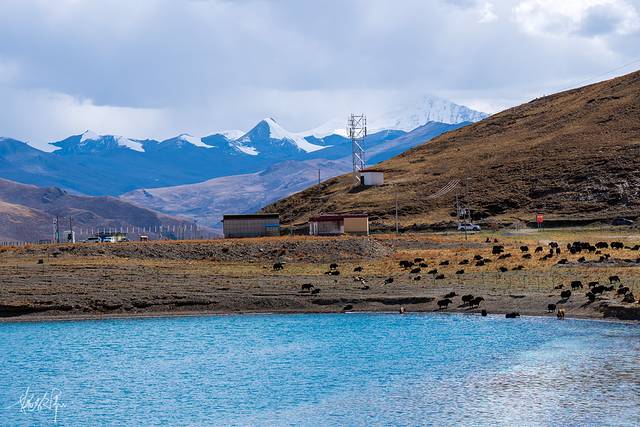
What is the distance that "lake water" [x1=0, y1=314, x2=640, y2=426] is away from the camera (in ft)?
122

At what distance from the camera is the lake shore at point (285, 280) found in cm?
6031

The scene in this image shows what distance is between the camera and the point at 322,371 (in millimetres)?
45812

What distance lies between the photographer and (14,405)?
131 feet

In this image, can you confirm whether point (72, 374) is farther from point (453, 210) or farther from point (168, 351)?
point (453, 210)

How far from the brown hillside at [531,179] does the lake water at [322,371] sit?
9238cm

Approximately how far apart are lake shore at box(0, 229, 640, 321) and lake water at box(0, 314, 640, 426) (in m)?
1.87

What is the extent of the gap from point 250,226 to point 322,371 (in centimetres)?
A: 7800

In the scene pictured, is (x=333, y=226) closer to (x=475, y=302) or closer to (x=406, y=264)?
(x=406, y=264)

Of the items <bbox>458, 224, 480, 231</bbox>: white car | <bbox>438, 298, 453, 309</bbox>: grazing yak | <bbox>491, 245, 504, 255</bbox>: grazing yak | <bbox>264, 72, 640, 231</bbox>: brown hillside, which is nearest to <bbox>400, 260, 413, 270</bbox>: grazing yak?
<bbox>491, 245, 504, 255</bbox>: grazing yak

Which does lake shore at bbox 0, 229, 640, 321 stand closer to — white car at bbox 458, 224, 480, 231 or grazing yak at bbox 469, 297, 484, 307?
grazing yak at bbox 469, 297, 484, 307

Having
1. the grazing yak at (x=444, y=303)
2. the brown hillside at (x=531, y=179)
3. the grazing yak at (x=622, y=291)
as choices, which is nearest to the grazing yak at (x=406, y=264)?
the grazing yak at (x=444, y=303)

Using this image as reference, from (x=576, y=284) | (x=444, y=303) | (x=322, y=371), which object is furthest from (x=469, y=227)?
(x=322, y=371)

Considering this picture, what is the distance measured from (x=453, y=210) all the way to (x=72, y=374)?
115 m

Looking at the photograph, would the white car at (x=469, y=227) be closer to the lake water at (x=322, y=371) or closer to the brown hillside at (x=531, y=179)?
the brown hillside at (x=531, y=179)
